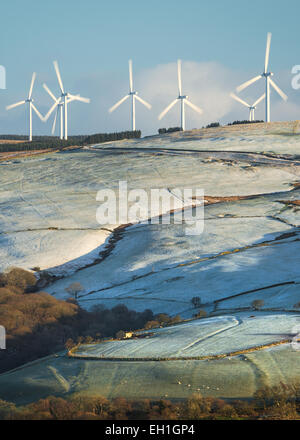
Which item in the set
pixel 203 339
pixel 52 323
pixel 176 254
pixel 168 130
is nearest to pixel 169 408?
pixel 203 339

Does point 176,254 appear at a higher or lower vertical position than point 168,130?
lower

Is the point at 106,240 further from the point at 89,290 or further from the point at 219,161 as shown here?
the point at 219,161

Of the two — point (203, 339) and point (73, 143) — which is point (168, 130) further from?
point (203, 339)

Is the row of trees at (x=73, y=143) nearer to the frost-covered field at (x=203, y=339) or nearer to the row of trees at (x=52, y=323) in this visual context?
the row of trees at (x=52, y=323)

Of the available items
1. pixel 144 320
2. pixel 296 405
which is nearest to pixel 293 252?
pixel 144 320

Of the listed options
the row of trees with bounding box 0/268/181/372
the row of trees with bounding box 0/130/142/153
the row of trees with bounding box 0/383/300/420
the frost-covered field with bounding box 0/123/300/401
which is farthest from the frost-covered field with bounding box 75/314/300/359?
the row of trees with bounding box 0/130/142/153

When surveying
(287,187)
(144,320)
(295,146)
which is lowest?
(144,320)

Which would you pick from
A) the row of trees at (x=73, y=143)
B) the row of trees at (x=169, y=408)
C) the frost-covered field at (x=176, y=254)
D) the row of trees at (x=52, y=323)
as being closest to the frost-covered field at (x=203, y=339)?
the frost-covered field at (x=176, y=254)

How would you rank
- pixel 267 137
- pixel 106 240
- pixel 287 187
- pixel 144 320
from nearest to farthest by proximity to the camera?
pixel 144 320 → pixel 106 240 → pixel 287 187 → pixel 267 137

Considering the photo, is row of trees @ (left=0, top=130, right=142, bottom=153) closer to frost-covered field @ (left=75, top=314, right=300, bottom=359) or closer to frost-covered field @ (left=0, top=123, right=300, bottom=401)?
frost-covered field @ (left=0, top=123, right=300, bottom=401)
